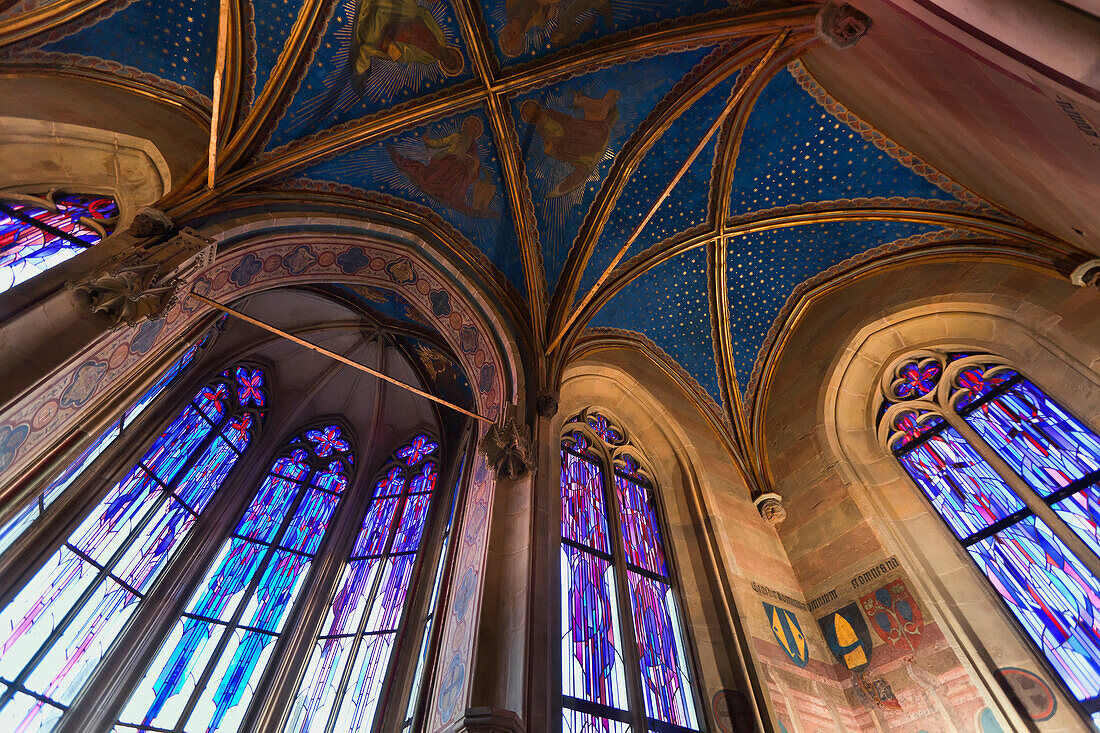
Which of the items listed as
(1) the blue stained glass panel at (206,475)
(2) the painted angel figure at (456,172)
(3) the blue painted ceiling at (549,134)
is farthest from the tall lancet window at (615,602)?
(1) the blue stained glass panel at (206,475)

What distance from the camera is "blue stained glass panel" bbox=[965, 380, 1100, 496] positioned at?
6.03 m

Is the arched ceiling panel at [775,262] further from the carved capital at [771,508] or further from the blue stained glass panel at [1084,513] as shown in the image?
the blue stained glass panel at [1084,513]

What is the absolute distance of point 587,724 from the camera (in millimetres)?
5348

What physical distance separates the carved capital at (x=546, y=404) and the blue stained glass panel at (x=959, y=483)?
4832mm

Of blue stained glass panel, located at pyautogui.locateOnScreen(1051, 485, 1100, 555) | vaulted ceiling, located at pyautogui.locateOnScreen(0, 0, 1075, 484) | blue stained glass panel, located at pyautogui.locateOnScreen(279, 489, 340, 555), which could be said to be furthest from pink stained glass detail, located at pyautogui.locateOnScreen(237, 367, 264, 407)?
blue stained glass panel, located at pyautogui.locateOnScreen(1051, 485, 1100, 555)

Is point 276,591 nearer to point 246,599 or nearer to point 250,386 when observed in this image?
point 246,599

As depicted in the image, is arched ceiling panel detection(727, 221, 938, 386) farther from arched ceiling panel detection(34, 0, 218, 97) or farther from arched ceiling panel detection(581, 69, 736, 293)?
arched ceiling panel detection(34, 0, 218, 97)

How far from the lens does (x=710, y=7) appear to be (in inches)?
269

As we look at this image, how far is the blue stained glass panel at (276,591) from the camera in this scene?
25.6 ft

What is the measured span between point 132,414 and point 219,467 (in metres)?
1.82

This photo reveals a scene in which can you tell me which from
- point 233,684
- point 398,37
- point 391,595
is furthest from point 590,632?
point 398,37

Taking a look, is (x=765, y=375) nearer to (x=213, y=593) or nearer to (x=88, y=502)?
(x=213, y=593)

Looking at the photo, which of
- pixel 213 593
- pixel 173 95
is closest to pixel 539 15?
pixel 173 95

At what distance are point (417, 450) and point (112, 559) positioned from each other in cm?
506
